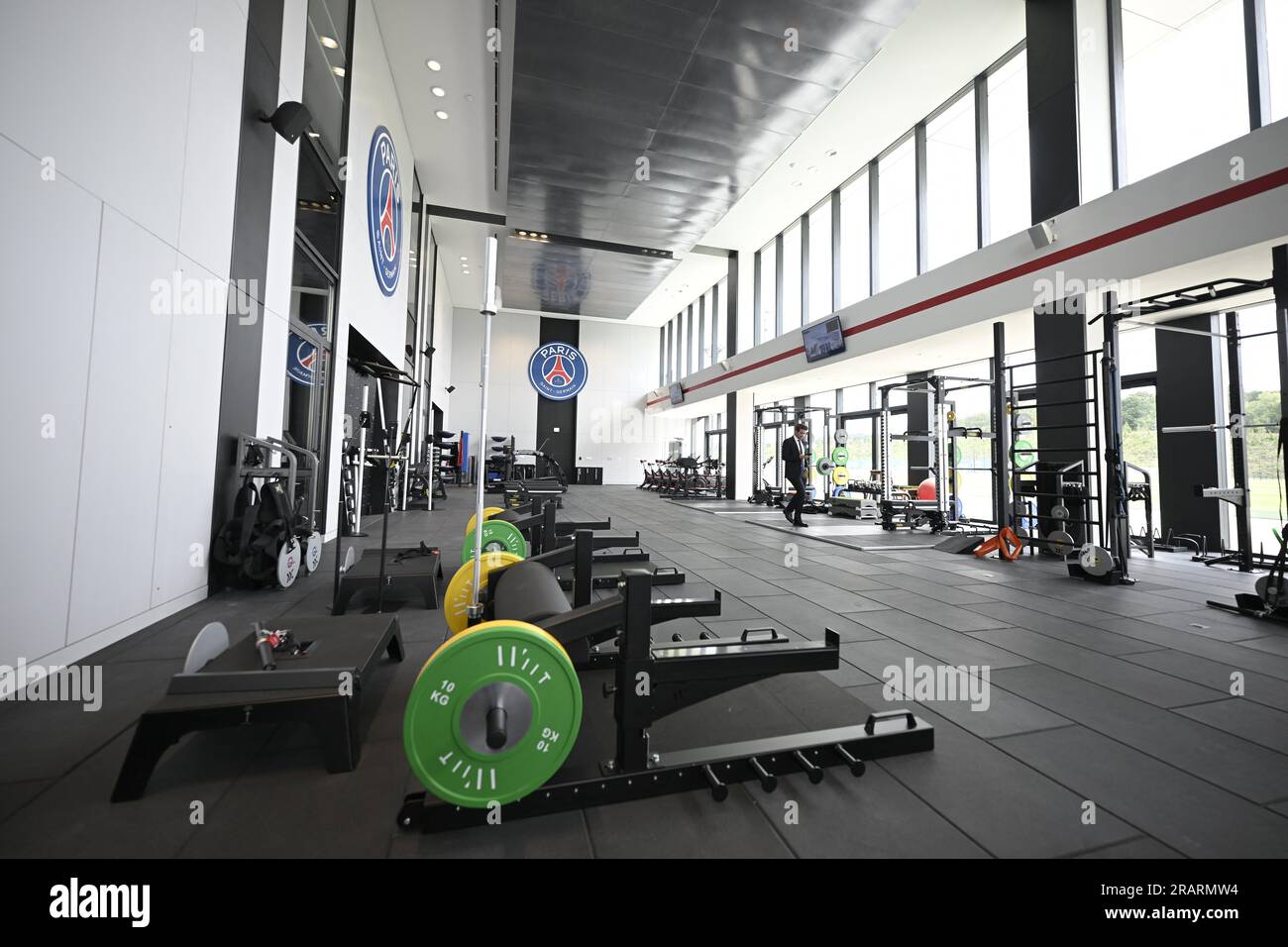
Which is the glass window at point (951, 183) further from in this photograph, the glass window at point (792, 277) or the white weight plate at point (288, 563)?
the white weight plate at point (288, 563)

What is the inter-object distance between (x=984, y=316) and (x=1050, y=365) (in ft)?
3.24

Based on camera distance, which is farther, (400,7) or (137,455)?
(400,7)

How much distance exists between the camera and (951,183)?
7.76 metres

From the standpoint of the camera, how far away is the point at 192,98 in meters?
2.72

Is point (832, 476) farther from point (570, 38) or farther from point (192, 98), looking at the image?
point (192, 98)

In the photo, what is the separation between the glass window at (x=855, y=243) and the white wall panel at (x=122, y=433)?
A: 9.35 meters

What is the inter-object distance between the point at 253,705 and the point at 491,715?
0.70 m

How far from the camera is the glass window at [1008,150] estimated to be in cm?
655

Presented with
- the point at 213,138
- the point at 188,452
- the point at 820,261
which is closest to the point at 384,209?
the point at 213,138

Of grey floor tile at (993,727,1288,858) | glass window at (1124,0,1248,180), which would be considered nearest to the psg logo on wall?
grey floor tile at (993,727,1288,858)

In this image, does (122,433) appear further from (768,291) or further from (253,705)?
(768,291)

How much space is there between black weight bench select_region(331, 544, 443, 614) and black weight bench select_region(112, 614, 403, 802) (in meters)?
1.26
